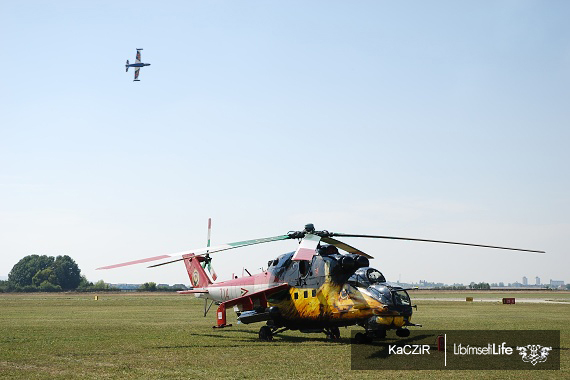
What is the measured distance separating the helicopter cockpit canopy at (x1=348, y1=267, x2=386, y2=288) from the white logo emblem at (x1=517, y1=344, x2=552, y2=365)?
5883 mm

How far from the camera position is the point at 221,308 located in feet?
91.1

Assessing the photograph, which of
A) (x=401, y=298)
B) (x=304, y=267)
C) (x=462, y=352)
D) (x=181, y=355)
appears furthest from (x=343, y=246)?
(x=181, y=355)

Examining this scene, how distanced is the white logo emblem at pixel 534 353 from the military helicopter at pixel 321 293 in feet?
12.1

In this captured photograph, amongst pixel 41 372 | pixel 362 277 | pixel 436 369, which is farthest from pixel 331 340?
pixel 41 372

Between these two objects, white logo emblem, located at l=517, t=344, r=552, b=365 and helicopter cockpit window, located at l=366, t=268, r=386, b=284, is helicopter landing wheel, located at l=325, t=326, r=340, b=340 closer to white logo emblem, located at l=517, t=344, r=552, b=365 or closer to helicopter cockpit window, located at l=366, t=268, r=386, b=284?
helicopter cockpit window, located at l=366, t=268, r=386, b=284

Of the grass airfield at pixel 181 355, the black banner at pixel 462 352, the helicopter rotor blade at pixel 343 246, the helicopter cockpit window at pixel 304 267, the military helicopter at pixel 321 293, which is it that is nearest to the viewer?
the grass airfield at pixel 181 355

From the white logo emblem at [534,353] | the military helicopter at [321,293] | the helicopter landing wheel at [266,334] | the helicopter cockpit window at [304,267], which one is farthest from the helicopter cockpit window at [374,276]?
the helicopter landing wheel at [266,334]

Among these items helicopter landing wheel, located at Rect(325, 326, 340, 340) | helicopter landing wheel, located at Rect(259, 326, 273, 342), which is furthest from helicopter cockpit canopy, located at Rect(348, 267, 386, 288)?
helicopter landing wheel, located at Rect(259, 326, 273, 342)

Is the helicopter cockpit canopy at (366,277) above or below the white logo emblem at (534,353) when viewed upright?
above

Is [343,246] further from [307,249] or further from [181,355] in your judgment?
[181,355]

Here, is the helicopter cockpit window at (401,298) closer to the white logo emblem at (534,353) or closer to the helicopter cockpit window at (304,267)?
the white logo emblem at (534,353)

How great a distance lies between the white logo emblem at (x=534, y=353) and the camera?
2020 cm

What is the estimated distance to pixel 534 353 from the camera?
21.7 meters

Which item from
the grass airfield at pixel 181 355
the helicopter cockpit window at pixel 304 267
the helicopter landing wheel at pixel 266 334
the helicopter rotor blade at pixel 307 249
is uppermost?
the helicopter rotor blade at pixel 307 249
